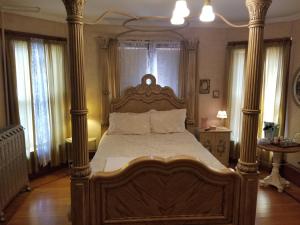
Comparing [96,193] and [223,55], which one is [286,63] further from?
[96,193]

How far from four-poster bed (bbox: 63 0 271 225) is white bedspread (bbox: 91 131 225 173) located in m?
0.78

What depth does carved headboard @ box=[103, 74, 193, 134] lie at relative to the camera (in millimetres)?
4500

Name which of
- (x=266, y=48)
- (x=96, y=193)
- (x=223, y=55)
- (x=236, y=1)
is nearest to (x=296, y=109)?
(x=266, y=48)

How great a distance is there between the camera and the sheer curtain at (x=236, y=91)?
181 inches

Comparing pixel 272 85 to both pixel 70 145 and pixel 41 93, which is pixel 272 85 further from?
pixel 41 93

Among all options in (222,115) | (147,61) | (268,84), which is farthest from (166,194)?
(268,84)

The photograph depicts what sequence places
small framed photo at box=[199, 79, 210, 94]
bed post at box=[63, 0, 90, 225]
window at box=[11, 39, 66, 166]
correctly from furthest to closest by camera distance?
small framed photo at box=[199, 79, 210, 94] < window at box=[11, 39, 66, 166] < bed post at box=[63, 0, 90, 225]

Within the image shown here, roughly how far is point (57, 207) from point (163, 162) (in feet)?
6.81

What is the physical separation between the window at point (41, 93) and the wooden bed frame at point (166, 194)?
2.56m

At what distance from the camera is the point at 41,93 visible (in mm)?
4082

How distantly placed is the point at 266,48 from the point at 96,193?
12.3 ft

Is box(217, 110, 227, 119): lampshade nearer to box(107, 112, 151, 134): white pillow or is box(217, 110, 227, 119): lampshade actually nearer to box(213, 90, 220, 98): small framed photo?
box(213, 90, 220, 98): small framed photo

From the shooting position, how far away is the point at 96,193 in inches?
75.2

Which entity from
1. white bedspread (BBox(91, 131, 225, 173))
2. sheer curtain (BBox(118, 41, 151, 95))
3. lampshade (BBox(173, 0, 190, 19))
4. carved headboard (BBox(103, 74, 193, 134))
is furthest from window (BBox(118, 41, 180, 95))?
lampshade (BBox(173, 0, 190, 19))
